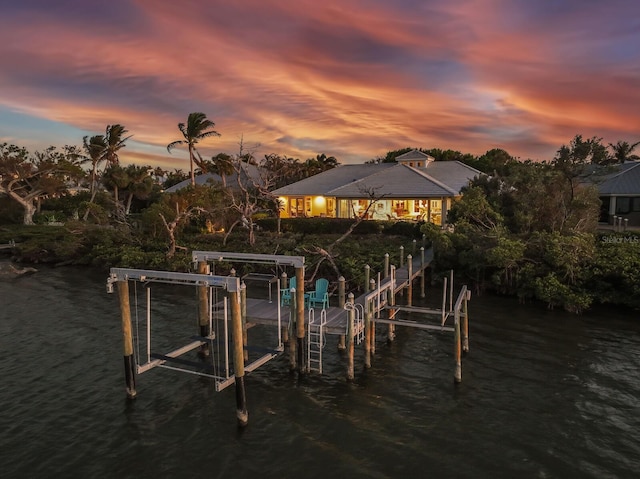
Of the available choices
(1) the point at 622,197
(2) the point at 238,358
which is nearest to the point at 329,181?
(1) the point at 622,197

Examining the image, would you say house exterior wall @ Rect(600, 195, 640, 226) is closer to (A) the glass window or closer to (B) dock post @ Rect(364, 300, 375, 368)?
(A) the glass window

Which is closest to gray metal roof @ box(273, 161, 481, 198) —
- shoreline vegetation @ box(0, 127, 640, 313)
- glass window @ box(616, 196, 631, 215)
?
shoreline vegetation @ box(0, 127, 640, 313)

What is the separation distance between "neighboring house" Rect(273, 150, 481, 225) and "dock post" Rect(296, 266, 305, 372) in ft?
73.6

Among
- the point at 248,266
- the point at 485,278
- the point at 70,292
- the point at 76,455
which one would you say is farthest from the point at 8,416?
the point at 485,278

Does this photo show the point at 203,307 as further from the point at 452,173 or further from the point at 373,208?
the point at 452,173

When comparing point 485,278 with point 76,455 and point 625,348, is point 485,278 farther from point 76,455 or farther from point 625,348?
point 76,455

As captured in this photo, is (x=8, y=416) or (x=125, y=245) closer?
(x=8, y=416)

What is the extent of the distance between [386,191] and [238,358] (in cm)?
3244

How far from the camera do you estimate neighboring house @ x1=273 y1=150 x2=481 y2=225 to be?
41.2m

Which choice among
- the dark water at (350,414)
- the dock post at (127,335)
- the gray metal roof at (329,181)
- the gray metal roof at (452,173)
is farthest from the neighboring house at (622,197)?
the dock post at (127,335)

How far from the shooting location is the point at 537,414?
533 inches

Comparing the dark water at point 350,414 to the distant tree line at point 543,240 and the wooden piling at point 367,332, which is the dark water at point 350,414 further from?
the distant tree line at point 543,240

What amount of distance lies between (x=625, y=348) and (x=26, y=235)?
48.1m

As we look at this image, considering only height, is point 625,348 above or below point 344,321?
below
